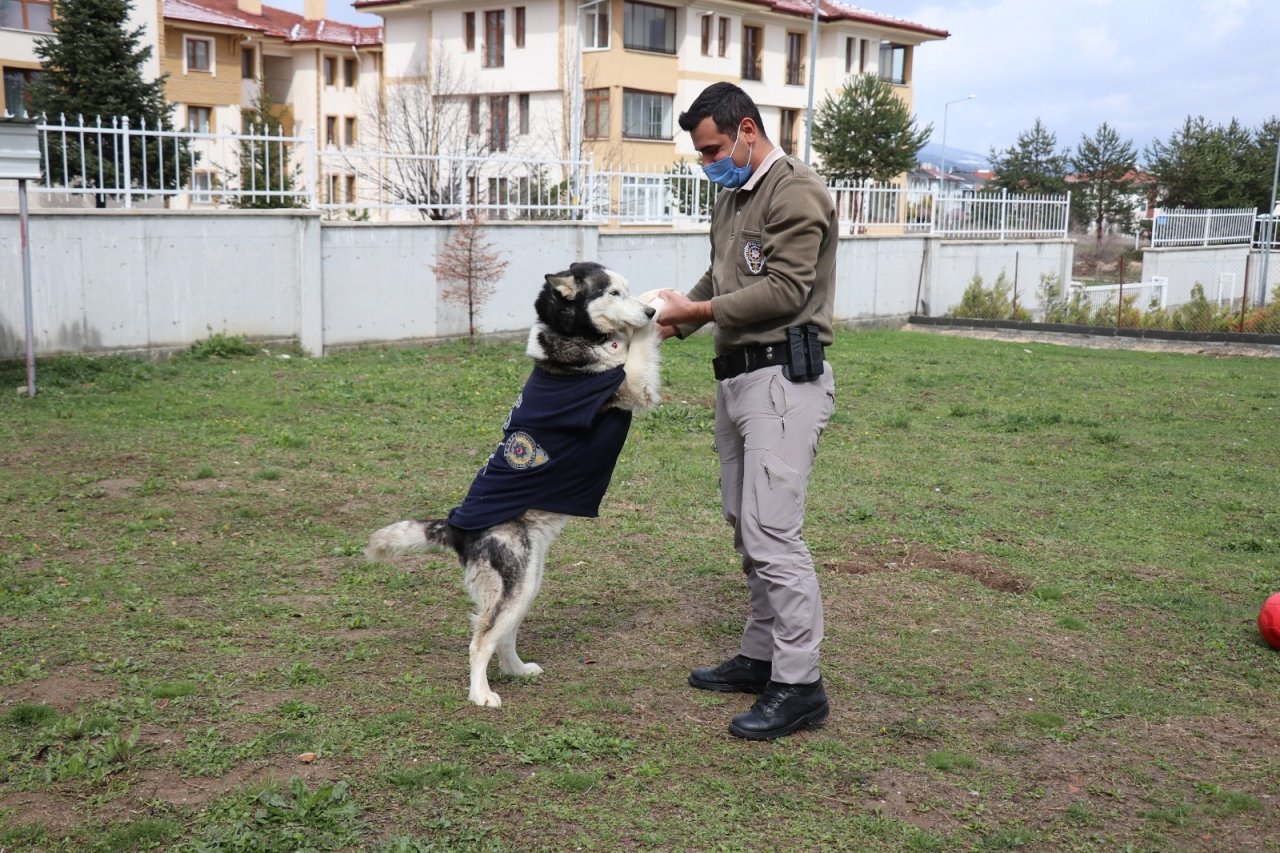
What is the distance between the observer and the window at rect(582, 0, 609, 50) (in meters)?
38.7

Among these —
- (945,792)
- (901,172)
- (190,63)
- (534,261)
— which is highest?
(190,63)

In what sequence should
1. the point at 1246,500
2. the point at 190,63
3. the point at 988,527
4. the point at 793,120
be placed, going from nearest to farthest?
the point at 988,527 < the point at 1246,500 < the point at 190,63 < the point at 793,120

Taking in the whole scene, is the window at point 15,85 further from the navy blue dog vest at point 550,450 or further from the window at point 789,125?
the navy blue dog vest at point 550,450

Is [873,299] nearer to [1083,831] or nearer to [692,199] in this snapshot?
[692,199]

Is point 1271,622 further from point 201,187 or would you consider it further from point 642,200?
point 642,200

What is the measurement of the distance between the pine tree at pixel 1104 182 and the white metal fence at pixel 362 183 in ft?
112

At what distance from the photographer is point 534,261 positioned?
52.0ft

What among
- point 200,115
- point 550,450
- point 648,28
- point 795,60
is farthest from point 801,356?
point 795,60

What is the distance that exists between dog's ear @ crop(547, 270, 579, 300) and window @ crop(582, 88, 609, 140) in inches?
1422

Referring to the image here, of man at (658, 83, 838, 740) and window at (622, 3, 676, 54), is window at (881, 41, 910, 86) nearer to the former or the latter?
window at (622, 3, 676, 54)

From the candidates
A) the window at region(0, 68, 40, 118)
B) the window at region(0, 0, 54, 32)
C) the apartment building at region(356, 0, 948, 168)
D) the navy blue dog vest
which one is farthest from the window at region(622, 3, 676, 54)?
the navy blue dog vest

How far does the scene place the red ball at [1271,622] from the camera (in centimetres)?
484

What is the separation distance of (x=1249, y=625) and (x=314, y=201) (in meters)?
11.3

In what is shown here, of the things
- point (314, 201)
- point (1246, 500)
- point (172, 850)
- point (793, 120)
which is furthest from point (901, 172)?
point (172, 850)
